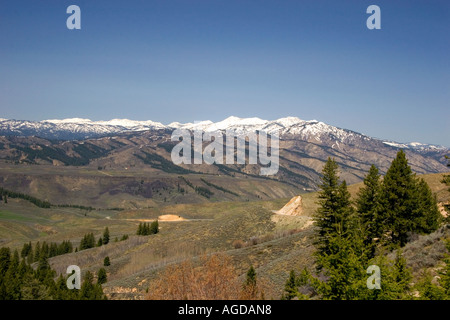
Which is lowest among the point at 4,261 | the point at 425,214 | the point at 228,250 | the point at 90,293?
the point at 4,261

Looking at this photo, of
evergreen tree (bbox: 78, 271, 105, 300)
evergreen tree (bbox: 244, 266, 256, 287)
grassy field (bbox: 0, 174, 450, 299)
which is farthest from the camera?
grassy field (bbox: 0, 174, 450, 299)

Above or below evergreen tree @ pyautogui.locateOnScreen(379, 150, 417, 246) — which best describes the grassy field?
below

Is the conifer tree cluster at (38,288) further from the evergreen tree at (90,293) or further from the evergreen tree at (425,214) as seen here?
the evergreen tree at (425,214)

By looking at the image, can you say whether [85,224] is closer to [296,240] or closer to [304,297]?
[296,240]

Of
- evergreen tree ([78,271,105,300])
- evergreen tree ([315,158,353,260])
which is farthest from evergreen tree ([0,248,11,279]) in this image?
evergreen tree ([315,158,353,260])

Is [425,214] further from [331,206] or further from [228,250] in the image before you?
[228,250]

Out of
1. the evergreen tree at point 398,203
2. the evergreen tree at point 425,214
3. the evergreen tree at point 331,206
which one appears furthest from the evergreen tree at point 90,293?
the evergreen tree at point 425,214

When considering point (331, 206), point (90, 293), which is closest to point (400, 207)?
point (331, 206)

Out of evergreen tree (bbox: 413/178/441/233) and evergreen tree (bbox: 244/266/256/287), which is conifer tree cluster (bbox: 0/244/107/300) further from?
evergreen tree (bbox: 413/178/441/233)

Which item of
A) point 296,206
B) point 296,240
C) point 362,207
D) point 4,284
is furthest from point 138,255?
point 362,207

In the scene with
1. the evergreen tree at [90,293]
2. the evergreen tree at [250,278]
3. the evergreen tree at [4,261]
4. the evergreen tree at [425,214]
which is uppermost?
the evergreen tree at [425,214]

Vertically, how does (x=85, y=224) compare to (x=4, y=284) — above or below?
below
